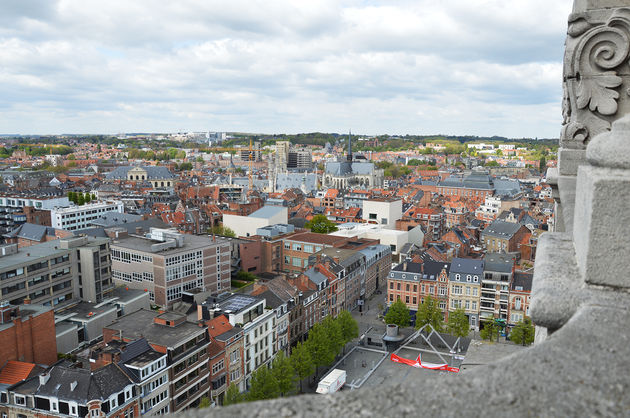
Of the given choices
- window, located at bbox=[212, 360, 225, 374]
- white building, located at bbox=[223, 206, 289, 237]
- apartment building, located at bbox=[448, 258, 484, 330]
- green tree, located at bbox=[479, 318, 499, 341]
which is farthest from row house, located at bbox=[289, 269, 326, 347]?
white building, located at bbox=[223, 206, 289, 237]

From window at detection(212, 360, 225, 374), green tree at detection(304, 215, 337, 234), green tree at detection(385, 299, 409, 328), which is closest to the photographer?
window at detection(212, 360, 225, 374)

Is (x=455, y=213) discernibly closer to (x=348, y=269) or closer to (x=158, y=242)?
(x=348, y=269)

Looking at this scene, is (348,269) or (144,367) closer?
(144,367)

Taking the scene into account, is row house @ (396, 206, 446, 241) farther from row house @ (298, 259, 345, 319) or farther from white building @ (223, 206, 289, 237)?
row house @ (298, 259, 345, 319)

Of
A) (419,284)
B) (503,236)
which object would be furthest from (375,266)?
(503,236)

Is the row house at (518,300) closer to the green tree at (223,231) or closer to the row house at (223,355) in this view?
the row house at (223,355)

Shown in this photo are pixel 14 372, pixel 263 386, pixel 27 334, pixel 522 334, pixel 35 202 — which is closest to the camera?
pixel 14 372

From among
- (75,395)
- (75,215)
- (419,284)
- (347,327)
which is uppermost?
(75,215)
